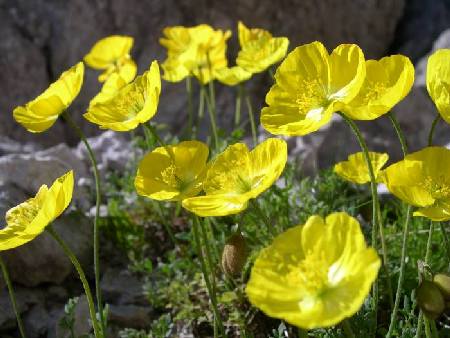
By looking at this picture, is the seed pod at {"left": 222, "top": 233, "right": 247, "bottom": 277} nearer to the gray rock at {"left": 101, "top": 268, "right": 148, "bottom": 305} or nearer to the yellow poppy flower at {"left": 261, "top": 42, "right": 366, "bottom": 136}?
the yellow poppy flower at {"left": 261, "top": 42, "right": 366, "bottom": 136}

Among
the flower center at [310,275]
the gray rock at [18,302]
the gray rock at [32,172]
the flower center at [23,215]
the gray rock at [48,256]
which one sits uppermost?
the flower center at [310,275]

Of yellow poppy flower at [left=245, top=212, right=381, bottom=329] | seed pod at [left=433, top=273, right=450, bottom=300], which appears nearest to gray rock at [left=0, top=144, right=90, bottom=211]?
yellow poppy flower at [left=245, top=212, right=381, bottom=329]

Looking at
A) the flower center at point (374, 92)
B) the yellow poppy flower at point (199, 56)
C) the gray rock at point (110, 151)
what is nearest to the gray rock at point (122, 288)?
the gray rock at point (110, 151)

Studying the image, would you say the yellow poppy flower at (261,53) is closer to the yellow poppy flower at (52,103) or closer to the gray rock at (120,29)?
the yellow poppy flower at (52,103)

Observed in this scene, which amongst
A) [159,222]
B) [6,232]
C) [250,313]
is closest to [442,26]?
[159,222]

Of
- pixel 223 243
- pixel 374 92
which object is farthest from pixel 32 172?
pixel 374 92

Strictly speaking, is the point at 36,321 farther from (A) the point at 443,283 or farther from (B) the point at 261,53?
(A) the point at 443,283

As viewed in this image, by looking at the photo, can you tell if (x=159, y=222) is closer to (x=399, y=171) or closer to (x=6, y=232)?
(x=6, y=232)
